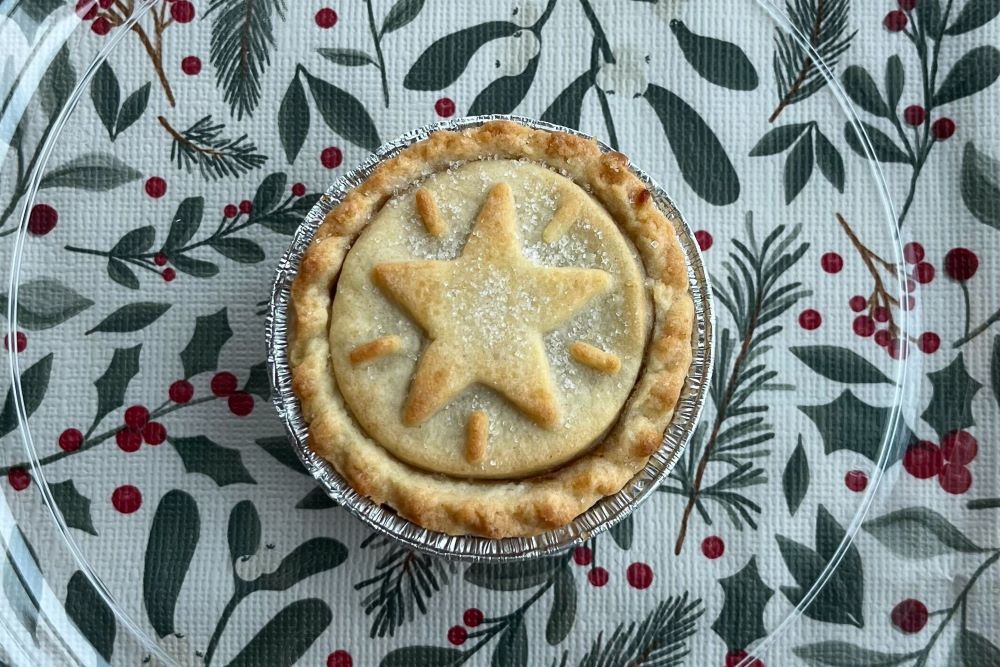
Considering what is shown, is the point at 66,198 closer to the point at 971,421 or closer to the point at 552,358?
the point at 552,358

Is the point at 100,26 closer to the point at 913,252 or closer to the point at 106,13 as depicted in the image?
the point at 106,13

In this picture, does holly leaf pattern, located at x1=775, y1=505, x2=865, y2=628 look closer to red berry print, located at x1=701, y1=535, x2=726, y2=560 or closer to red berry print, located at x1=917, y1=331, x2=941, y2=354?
red berry print, located at x1=701, y1=535, x2=726, y2=560

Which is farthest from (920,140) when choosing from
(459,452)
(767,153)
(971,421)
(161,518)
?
(161,518)

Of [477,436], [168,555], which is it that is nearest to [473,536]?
[477,436]

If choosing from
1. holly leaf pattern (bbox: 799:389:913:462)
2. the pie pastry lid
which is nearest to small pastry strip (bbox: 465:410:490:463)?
the pie pastry lid

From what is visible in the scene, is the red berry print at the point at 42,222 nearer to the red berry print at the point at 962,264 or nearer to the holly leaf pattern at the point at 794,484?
the holly leaf pattern at the point at 794,484

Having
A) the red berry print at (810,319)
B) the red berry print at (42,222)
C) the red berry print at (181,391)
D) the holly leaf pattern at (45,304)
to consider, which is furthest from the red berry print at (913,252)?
the red berry print at (42,222)

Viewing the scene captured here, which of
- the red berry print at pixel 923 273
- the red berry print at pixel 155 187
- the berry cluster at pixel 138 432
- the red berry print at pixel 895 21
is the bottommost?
the berry cluster at pixel 138 432
